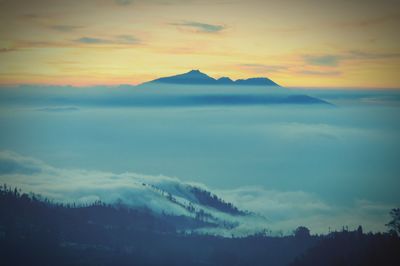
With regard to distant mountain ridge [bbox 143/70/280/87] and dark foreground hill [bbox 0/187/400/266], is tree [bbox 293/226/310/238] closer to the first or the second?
dark foreground hill [bbox 0/187/400/266]

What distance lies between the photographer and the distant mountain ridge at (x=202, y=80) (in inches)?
419

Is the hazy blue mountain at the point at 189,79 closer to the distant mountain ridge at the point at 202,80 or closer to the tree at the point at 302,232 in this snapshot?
the distant mountain ridge at the point at 202,80

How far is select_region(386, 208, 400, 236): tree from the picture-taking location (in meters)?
9.53

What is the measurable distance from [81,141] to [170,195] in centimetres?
306

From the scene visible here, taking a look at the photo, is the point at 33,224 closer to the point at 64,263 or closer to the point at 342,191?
the point at 64,263

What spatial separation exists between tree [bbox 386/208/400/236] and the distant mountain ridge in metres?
3.90

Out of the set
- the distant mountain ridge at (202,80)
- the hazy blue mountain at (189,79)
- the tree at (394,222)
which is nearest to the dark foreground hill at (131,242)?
the tree at (394,222)

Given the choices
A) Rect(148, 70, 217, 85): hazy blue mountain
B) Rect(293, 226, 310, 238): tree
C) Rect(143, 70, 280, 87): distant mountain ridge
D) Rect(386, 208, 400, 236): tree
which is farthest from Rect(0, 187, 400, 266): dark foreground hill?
Rect(148, 70, 217, 85): hazy blue mountain

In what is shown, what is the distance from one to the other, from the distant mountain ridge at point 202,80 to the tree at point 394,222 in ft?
12.8

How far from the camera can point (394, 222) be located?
9695 mm

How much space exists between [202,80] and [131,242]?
5770mm

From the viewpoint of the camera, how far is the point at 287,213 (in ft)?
34.6

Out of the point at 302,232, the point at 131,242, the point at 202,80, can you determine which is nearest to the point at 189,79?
the point at 202,80

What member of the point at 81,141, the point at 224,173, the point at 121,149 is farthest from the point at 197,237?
the point at 81,141
